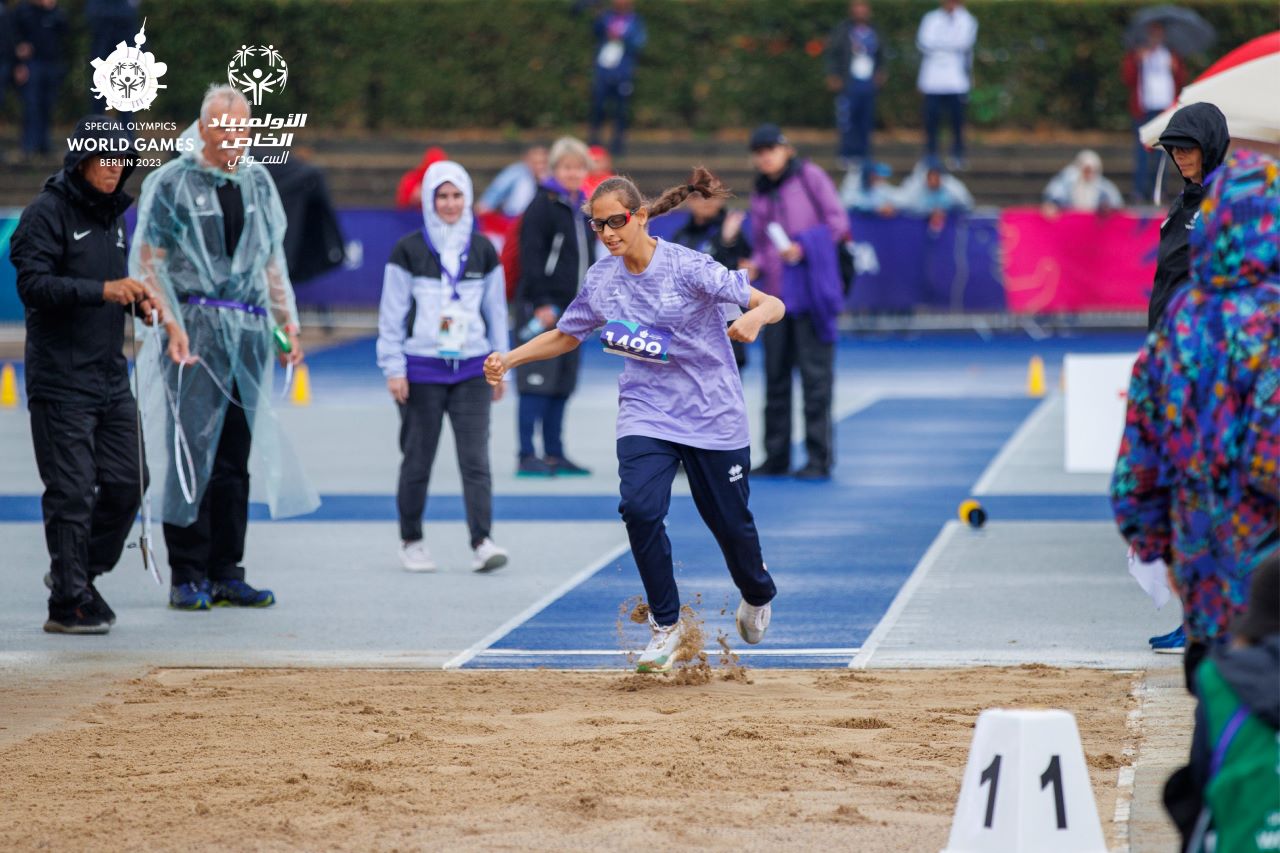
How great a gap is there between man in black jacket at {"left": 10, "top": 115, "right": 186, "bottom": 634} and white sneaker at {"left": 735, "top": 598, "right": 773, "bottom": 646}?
2880 millimetres

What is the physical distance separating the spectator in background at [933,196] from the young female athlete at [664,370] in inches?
695

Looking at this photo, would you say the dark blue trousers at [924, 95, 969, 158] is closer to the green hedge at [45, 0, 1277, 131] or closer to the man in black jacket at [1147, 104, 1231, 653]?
the green hedge at [45, 0, 1277, 131]

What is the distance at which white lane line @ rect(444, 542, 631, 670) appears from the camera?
8.53 m

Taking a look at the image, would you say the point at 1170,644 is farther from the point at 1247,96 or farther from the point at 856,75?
the point at 856,75

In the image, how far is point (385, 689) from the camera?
7.86 meters

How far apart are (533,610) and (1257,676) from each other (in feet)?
18.5

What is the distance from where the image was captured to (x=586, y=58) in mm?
31156

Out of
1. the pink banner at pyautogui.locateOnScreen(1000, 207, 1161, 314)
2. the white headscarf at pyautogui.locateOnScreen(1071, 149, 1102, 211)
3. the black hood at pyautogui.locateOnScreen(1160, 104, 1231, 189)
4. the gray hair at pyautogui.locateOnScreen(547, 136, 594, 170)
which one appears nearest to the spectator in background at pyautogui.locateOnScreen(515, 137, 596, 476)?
the gray hair at pyautogui.locateOnScreen(547, 136, 594, 170)

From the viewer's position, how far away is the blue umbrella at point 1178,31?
26.1 metres

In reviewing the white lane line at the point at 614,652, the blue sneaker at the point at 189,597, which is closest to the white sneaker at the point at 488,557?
the blue sneaker at the point at 189,597

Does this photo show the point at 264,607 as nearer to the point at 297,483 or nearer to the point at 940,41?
Result: the point at 297,483

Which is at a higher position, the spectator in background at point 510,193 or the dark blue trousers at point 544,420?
the spectator in background at point 510,193

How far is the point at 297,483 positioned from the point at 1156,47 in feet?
62.0

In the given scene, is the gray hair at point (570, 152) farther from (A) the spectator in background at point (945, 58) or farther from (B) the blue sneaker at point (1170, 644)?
(A) the spectator in background at point (945, 58)
